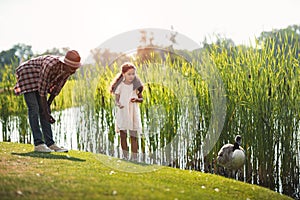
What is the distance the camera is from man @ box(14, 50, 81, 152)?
14.1 ft

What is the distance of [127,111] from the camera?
4.49 meters

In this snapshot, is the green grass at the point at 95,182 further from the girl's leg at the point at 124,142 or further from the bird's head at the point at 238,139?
the bird's head at the point at 238,139

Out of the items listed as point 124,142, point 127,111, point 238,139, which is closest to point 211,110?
point 238,139

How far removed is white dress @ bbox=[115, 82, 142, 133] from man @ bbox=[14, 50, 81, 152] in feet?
1.75

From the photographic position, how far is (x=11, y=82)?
639cm

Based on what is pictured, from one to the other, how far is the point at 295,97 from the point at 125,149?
1847 mm

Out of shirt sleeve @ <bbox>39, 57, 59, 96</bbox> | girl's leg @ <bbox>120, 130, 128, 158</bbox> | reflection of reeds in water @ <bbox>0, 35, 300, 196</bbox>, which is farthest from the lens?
girl's leg @ <bbox>120, 130, 128, 158</bbox>

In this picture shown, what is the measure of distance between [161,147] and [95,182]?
1716 millimetres

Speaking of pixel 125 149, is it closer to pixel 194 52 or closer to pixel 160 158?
pixel 160 158

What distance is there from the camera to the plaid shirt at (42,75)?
14.1 feet

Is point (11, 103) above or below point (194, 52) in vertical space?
below

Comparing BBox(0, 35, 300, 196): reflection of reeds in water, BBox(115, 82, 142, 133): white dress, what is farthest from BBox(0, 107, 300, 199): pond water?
BBox(115, 82, 142, 133): white dress

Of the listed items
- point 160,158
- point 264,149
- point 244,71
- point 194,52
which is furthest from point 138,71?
point 264,149

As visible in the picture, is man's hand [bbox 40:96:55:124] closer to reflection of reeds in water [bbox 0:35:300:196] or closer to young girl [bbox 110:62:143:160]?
young girl [bbox 110:62:143:160]
